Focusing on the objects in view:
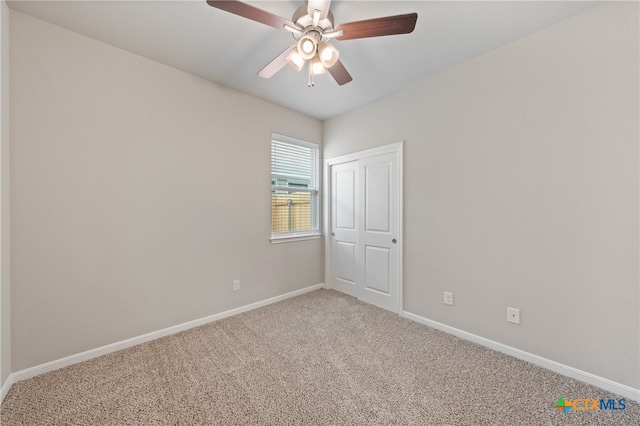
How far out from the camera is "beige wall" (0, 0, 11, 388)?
162cm

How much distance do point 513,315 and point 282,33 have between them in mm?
2921

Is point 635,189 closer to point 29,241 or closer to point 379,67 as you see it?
point 379,67

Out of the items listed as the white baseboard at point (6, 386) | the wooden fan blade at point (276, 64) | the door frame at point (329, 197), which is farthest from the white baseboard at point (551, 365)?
the white baseboard at point (6, 386)

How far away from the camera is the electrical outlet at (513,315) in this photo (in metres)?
2.09

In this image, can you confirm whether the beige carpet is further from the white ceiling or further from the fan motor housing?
the white ceiling

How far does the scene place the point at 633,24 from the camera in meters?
1.62

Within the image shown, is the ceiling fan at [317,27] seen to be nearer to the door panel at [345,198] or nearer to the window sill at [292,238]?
the door panel at [345,198]

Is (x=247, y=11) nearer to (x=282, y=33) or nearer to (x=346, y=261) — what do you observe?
(x=282, y=33)

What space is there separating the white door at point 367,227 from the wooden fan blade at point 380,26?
60.5 inches

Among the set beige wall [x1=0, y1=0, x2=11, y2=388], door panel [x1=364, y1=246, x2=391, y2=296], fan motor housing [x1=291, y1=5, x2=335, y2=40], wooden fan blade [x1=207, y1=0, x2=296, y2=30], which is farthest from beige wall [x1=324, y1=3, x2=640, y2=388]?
beige wall [x1=0, y1=0, x2=11, y2=388]

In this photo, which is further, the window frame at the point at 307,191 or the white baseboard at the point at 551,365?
the window frame at the point at 307,191

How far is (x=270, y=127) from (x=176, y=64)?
114 cm

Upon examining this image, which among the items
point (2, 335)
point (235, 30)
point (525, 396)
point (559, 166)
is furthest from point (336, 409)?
point (235, 30)

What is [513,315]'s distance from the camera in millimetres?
2113
